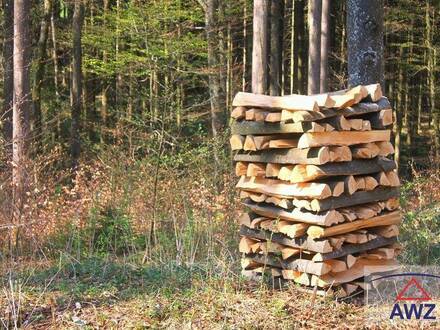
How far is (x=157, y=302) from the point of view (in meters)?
4.88

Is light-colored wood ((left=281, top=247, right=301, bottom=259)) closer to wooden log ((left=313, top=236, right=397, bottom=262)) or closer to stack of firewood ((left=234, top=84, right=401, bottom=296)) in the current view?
stack of firewood ((left=234, top=84, right=401, bottom=296))

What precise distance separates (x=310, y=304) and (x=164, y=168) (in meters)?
4.94

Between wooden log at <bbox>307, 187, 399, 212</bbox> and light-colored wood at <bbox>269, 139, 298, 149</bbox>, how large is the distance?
0.57 metres

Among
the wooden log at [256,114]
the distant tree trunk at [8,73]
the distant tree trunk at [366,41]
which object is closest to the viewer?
the wooden log at [256,114]

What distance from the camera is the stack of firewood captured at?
5.04 m

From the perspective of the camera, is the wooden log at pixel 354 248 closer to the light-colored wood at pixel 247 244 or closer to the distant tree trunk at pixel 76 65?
the light-colored wood at pixel 247 244

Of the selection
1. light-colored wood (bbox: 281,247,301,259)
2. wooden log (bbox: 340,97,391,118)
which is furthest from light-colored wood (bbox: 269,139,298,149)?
light-colored wood (bbox: 281,247,301,259)

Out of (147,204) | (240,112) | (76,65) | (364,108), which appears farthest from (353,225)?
(76,65)

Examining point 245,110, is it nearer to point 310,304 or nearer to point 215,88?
point 310,304

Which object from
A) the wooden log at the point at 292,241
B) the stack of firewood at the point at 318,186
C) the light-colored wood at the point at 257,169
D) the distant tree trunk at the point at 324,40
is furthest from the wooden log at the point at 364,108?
the distant tree trunk at the point at 324,40

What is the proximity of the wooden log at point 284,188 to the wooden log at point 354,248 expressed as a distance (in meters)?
0.53

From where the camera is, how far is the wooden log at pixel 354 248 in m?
5.05

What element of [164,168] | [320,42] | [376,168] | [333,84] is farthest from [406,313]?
[333,84]

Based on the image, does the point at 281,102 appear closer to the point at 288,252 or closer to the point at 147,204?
the point at 288,252
